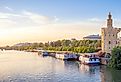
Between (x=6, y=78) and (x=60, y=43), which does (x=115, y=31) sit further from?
(x=60, y=43)

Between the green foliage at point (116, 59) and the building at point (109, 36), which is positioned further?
the building at point (109, 36)

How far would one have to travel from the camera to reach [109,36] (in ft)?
183

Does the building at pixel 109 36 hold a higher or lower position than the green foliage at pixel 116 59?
higher

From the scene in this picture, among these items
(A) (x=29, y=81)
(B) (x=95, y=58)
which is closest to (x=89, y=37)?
(B) (x=95, y=58)

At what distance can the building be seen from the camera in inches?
2188

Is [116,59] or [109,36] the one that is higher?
[109,36]

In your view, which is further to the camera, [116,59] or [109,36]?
[109,36]

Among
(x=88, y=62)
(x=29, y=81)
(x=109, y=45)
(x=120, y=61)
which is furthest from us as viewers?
(x=109, y=45)

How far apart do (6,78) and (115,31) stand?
3058 centimetres

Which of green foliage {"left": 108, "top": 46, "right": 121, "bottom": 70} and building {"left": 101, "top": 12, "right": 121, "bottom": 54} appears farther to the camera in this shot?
building {"left": 101, "top": 12, "right": 121, "bottom": 54}

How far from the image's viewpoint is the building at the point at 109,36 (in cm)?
5556

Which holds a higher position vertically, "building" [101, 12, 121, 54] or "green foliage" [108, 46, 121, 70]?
"building" [101, 12, 121, 54]

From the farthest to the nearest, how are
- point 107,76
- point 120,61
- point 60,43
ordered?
1. point 60,43
2. point 120,61
3. point 107,76

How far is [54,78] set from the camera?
30516 mm
